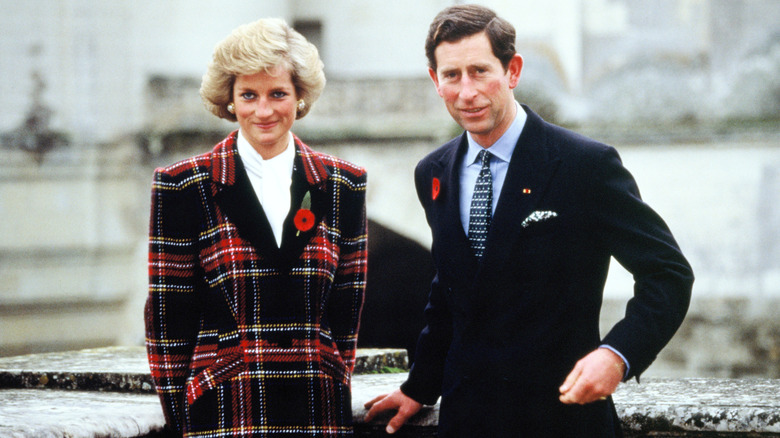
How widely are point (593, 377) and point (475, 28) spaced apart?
2.22ft

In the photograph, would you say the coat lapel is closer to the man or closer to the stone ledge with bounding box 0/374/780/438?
the man

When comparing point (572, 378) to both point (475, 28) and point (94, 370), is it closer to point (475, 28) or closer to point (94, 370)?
point (475, 28)

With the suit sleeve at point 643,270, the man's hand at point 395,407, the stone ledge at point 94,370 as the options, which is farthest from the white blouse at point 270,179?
the stone ledge at point 94,370

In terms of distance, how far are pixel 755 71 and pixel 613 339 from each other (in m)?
10.1

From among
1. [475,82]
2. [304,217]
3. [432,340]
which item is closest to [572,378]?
[432,340]

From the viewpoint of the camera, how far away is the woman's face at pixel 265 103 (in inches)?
83.9

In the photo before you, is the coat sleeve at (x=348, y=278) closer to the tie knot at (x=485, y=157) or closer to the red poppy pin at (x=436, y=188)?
the red poppy pin at (x=436, y=188)

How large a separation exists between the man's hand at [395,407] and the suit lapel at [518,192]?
0.52 metres

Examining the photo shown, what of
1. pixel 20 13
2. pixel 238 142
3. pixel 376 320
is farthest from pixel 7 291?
pixel 238 142

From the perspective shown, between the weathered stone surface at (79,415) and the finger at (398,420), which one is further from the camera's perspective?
the finger at (398,420)

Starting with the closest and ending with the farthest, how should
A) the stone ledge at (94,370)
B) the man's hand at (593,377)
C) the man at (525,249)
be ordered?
the man's hand at (593,377) → the man at (525,249) → the stone ledge at (94,370)

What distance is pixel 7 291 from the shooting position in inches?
443

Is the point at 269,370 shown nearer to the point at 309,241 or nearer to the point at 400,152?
the point at 309,241

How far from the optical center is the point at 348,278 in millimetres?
2250
